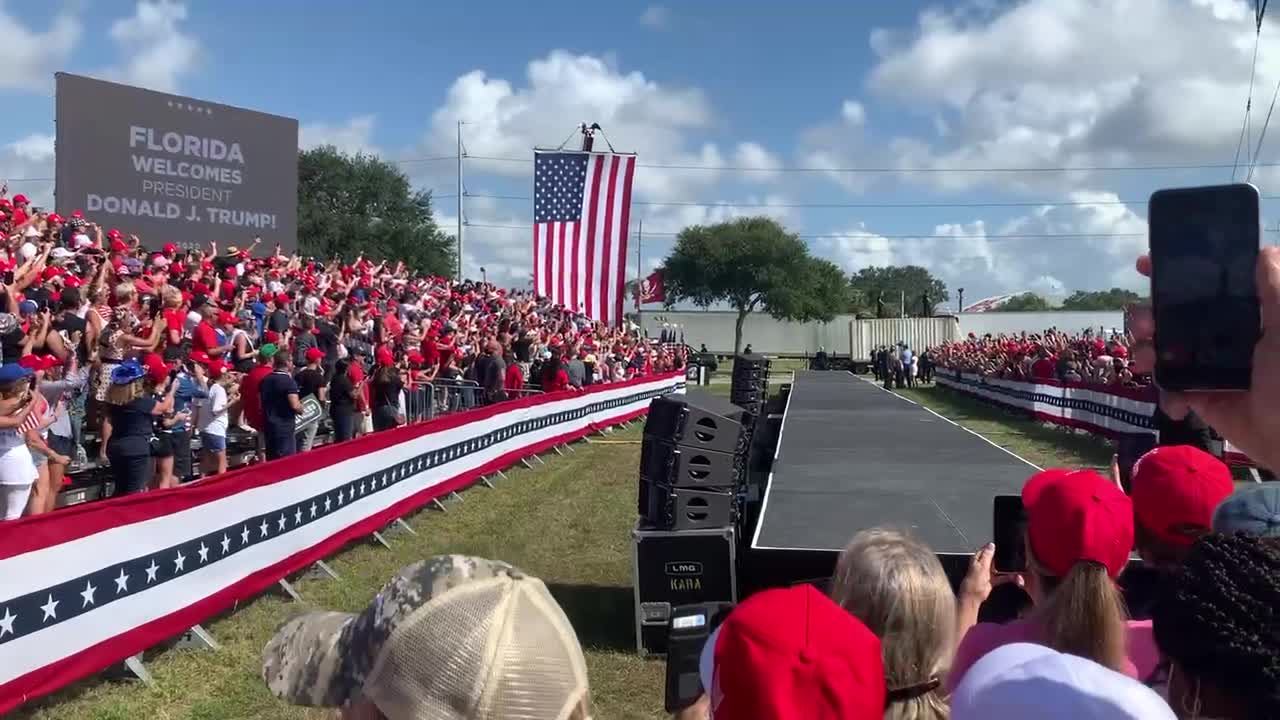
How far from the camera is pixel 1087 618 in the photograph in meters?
2.97

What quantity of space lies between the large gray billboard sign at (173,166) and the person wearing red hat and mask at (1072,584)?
28123 mm

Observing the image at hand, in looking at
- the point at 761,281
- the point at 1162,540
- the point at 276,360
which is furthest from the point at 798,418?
the point at 761,281

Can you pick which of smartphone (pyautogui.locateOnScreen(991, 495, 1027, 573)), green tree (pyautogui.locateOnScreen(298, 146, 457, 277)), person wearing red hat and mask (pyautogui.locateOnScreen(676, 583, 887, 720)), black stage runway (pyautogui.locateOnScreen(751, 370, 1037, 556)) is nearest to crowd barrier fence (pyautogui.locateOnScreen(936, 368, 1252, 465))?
black stage runway (pyautogui.locateOnScreen(751, 370, 1037, 556))

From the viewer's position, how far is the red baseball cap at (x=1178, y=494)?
3.83 metres

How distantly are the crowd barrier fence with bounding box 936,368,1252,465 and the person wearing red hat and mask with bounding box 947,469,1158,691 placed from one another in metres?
12.2

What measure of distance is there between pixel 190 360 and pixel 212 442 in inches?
39.4

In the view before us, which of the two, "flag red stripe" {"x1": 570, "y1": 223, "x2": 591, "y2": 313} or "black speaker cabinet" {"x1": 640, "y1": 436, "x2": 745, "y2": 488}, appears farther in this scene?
"flag red stripe" {"x1": 570, "y1": 223, "x2": 591, "y2": 313}

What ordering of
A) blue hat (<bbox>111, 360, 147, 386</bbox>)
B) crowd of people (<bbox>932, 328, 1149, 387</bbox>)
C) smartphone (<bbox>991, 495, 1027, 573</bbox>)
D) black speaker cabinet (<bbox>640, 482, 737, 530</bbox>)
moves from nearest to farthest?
smartphone (<bbox>991, 495, 1027, 573</bbox>) < black speaker cabinet (<bbox>640, 482, 737, 530</bbox>) < blue hat (<bbox>111, 360, 147, 386</bbox>) < crowd of people (<bbox>932, 328, 1149, 387</bbox>)

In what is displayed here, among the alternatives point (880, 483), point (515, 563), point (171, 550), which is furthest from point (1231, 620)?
point (880, 483)

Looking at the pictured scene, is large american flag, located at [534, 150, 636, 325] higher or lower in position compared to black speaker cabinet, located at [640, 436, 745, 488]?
higher

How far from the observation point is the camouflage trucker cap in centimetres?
163

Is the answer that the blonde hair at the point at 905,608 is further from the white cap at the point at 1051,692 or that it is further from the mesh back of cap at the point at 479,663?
Answer: the mesh back of cap at the point at 479,663

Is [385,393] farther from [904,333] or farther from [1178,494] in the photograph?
[904,333]

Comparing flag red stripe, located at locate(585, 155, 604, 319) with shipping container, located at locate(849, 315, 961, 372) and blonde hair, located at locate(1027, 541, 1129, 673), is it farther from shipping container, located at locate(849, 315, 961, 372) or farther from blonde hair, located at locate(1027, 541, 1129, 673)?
shipping container, located at locate(849, 315, 961, 372)
